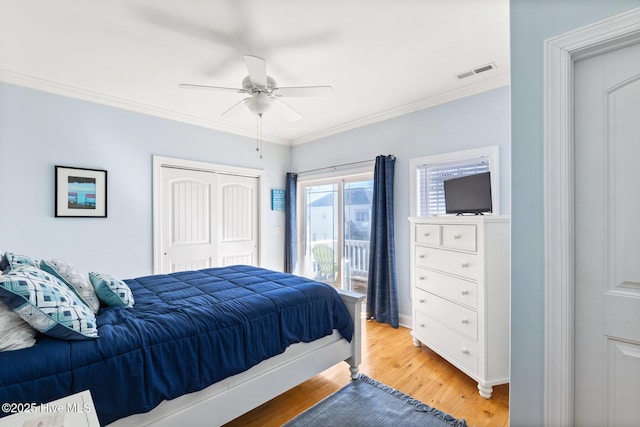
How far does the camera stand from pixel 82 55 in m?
2.25

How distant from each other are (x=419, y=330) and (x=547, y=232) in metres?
1.78

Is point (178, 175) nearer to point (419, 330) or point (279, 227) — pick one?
point (279, 227)

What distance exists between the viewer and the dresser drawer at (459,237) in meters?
2.14

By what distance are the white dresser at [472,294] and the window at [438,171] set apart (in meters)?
0.72

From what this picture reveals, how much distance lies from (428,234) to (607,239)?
1393mm

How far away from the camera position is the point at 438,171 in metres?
3.13

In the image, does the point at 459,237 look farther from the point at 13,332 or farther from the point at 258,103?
the point at 13,332

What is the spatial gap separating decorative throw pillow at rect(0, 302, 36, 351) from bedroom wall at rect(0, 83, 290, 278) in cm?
206

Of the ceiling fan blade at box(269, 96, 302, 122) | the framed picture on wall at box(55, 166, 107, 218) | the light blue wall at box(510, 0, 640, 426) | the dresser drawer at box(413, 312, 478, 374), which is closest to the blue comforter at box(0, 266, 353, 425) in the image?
the dresser drawer at box(413, 312, 478, 374)

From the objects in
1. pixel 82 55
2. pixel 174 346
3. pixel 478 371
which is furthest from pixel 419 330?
pixel 82 55

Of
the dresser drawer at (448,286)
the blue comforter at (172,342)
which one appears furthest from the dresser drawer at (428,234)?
the blue comforter at (172,342)

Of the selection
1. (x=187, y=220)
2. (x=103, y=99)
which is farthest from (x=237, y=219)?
(x=103, y=99)

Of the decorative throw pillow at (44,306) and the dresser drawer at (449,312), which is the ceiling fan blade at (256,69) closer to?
the decorative throw pillow at (44,306)

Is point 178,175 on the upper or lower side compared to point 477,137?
lower
